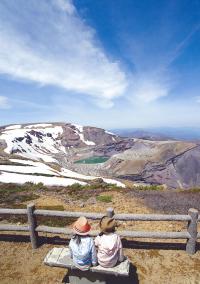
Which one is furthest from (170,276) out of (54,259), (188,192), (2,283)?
(188,192)

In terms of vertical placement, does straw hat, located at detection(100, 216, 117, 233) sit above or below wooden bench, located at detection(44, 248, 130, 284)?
above

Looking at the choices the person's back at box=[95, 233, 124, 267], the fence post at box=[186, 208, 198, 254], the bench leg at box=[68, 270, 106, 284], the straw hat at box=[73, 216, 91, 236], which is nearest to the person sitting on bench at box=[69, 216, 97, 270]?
the straw hat at box=[73, 216, 91, 236]

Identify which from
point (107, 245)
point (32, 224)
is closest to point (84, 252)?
point (107, 245)

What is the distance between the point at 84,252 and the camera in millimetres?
7727

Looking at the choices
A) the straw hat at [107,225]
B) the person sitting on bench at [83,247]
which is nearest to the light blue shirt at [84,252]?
the person sitting on bench at [83,247]

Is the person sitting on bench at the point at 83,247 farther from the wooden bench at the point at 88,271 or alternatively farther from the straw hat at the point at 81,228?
the wooden bench at the point at 88,271

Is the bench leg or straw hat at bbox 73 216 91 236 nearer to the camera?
straw hat at bbox 73 216 91 236

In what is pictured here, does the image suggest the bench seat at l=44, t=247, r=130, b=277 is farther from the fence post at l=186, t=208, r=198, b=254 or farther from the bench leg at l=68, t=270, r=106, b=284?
the fence post at l=186, t=208, r=198, b=254

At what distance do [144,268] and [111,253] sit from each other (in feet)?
9.66

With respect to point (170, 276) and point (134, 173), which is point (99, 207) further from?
point (134, 173)

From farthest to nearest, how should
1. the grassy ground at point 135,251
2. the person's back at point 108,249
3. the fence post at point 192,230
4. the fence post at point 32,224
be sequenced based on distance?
the fence post at point 32,224
the fence post at point 192,230
the grassy ground at point 135,251
the person's back at point 108,249

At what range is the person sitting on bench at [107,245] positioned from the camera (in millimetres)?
7600

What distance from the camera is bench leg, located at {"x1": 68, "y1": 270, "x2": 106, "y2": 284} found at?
26.5 feet

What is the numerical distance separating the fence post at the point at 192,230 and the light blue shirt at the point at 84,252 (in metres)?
4.17
